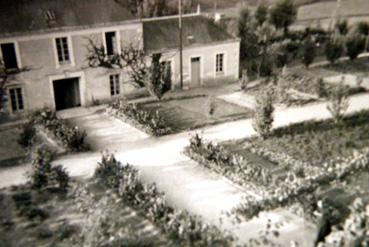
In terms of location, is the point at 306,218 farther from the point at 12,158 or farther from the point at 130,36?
the point at 130,36

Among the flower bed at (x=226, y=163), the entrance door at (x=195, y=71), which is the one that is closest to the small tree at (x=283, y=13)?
A: the entrance door at (x=195, y=71)

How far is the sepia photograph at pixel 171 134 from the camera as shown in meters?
15.8

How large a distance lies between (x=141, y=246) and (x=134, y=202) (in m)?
2.68

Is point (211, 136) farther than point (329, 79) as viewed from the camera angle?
No

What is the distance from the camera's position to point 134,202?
56.7 ft

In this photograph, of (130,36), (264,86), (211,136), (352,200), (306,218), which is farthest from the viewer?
(264,86)

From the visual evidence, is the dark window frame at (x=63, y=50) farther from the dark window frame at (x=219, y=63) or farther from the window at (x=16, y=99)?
the dark window frame at (x=219, y=63)

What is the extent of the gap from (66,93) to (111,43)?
405cm

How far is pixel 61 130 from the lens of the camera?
23.3 metres

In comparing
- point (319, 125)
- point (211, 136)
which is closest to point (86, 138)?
point (211, 136)

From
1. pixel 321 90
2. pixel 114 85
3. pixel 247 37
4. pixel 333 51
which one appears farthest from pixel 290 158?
pixel 247 37

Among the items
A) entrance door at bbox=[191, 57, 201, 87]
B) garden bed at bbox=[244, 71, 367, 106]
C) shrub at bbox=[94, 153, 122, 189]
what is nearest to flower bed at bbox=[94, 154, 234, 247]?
shrub at bbox=[94, 153, 122, 189]

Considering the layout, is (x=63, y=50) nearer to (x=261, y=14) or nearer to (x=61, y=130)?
(x=61, y=130)

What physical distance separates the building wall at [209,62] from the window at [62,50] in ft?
20.0
